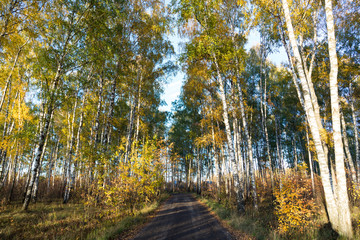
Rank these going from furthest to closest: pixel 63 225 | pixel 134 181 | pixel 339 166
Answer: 1. pixel 134 181
2. pixel 63 225
3. pixel 339 166

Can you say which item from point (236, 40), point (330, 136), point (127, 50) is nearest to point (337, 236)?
point (330, 136)

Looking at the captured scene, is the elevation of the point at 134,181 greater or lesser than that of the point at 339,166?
lesser

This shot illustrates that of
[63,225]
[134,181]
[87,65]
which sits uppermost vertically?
[87,65]

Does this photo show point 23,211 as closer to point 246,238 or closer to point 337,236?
point 246,238

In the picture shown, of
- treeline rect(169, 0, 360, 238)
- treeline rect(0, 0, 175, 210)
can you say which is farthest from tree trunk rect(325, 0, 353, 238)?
treeline rect(0, 0, 175, 210)

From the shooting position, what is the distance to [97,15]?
32.5 ft

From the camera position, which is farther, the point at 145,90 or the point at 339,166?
the point at 145,90

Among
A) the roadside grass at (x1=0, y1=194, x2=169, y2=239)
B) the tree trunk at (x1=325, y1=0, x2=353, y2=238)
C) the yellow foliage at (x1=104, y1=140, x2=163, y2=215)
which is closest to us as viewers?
the tree trunk at (x1=325, y1=0, x2=353, y2=238)

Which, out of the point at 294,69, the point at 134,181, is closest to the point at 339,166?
the point at 134,181

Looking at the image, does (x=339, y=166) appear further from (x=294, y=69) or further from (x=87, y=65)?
(x=87, y=65)

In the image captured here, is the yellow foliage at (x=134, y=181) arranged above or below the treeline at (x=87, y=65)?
below

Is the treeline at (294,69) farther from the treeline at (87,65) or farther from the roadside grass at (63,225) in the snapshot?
the roadside grass at (63,225)

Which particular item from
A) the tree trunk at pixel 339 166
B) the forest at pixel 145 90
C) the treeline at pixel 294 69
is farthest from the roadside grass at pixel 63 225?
the tree trunk at pixel 339 166

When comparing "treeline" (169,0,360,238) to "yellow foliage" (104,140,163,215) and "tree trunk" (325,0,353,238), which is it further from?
"yellow foliage" (104,140,163,215)
